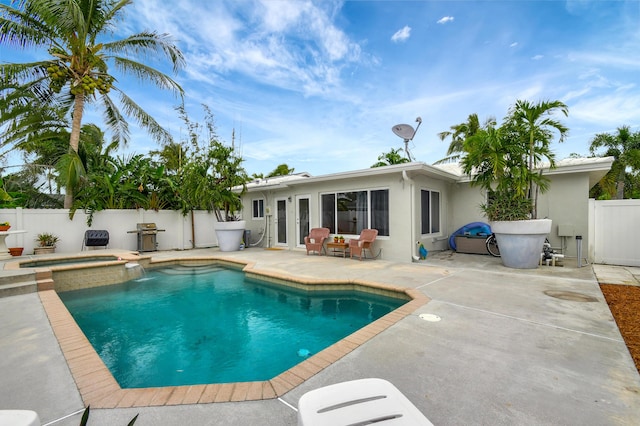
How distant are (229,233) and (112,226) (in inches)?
177

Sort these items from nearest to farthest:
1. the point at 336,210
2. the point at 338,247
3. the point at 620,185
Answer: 1. the point at 338,247
2. the point at 336,210
3. the point at 620,185

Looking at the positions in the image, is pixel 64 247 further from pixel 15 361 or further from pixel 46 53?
pixel 15 361

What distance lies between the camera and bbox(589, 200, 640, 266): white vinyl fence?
7.38 meters

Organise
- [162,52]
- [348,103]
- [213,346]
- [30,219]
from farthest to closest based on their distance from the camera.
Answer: [348,103] < [162,52] < [30,219] < [213,346]

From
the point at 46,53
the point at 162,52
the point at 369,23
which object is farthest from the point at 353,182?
the point at 46,53

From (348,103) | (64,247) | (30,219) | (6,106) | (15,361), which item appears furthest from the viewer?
(348,103)

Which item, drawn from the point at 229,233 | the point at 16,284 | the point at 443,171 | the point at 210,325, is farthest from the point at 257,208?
the point at 210,325

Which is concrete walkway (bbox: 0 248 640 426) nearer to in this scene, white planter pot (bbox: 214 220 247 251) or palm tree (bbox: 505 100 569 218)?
palm tree (bbox: 505 100 569 218)

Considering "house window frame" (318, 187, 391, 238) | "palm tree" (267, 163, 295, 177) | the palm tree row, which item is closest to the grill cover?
"house window frame" (318, 187, 391, 238)

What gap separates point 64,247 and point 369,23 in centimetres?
1383

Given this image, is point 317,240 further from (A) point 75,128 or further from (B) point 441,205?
(A) point 75,128

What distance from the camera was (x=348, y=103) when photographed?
15.2m

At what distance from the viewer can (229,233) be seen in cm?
1167

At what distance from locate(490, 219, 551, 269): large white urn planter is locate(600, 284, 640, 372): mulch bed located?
1.64 m
